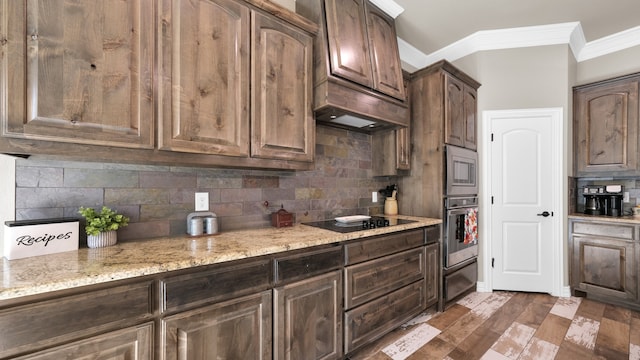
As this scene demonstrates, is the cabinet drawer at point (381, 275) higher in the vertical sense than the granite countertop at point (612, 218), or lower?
lower

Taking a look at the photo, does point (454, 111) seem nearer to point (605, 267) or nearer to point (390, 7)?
point (390, 7)

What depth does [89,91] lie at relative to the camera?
1118 millimetres

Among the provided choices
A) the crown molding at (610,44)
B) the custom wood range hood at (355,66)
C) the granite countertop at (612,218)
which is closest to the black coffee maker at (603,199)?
the granite countertop at (612,218)

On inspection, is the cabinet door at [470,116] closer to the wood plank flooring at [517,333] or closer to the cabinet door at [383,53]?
the cabinet door at [383,53]

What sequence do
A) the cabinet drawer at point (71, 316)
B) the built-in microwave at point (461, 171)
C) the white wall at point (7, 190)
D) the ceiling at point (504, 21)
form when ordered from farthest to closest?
the built-in microwave at point (461, 171)
the ceiling at point (504, 21)
the white wall at point (7, 190)
the cabinet drawer at point (71, 316)

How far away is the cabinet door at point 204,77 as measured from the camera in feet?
4.28

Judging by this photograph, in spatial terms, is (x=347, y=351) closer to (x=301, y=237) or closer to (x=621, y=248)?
(x=301, y=237)

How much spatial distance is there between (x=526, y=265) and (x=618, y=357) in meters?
1.19

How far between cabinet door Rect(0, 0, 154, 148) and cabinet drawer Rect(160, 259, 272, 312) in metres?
0.68

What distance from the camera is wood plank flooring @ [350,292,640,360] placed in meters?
1.88

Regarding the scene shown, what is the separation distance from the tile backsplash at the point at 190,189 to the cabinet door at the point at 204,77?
40 cm

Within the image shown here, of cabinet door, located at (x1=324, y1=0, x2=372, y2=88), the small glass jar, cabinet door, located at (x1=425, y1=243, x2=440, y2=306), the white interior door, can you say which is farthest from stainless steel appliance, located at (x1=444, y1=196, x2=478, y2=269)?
cabinet door, located at (x1=324, y1=0, x2=372, y2=88)

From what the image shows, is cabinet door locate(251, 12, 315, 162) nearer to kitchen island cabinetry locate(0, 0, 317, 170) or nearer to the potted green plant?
kitchen island cabinetry locate(0, 0, 317, 170)

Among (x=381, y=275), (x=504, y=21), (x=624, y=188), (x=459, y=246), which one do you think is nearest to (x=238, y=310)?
(x=381, y=275)
